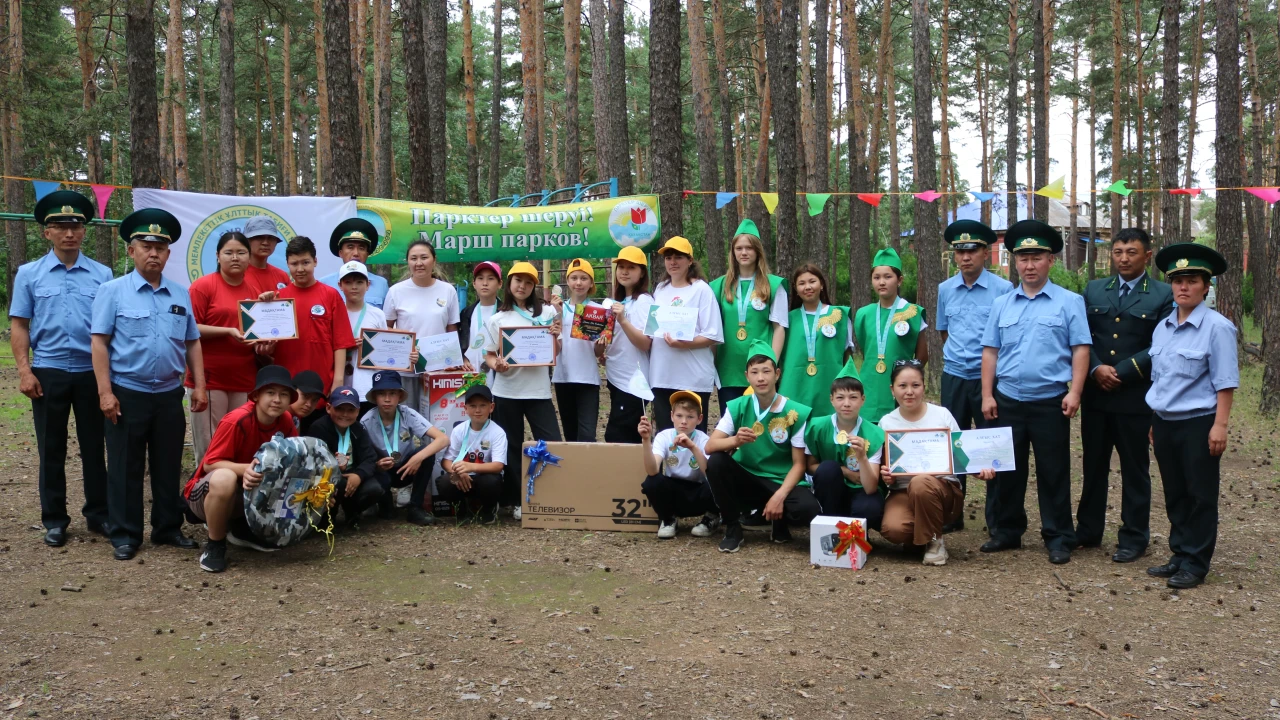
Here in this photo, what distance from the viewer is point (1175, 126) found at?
51.1ft

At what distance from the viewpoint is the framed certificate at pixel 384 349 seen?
6992 millimetres

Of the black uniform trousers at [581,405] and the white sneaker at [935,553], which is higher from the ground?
the black uniform trousers at [581,405]

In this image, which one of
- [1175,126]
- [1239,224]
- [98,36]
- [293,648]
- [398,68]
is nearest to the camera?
[293,648]

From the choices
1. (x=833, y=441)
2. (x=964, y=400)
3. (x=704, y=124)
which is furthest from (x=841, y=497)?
(x=704, y=124)

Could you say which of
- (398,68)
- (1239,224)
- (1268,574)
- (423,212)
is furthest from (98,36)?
(1268,574)

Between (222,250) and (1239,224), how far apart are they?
13819 mm

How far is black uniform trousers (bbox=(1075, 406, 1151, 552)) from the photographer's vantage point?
6.09 meters

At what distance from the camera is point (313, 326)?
6.66 m

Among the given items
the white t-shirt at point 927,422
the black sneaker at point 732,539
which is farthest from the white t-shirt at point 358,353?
the white t-shirt at point 927,422

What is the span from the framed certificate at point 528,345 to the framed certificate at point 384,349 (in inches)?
28.4

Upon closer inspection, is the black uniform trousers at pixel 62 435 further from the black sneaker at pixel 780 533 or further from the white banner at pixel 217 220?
the black sneaker at pixel 780 533

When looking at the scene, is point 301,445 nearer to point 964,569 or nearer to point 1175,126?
point 964,569

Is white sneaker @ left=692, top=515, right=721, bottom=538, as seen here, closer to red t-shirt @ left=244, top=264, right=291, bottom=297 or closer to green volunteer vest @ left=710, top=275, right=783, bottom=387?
green volunteer vest @ left=710, top=275, right=783, bottom=387

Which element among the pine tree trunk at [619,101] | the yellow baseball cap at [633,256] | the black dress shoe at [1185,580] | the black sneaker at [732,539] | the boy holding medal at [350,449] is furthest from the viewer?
the pine tree trunk at [619,101]
